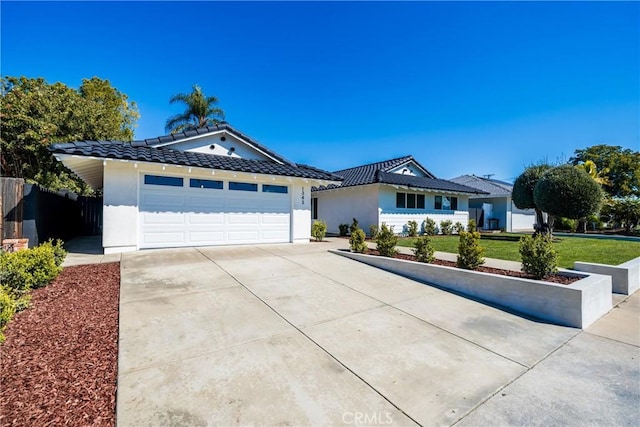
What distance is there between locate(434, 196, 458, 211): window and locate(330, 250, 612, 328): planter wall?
1285cm

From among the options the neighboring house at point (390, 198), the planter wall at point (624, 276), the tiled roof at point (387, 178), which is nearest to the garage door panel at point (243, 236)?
the neighboring house at point (390, 198)

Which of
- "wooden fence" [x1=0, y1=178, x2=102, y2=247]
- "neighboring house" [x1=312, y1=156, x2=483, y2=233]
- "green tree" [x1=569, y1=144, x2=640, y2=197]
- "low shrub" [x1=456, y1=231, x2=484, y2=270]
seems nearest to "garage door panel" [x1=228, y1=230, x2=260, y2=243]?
"wooden fence" [x1=0, y1=178, x2=102, y2=247]

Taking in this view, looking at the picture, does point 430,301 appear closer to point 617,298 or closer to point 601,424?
point 601,424

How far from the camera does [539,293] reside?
14.6 feet

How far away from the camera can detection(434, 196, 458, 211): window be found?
17.6m

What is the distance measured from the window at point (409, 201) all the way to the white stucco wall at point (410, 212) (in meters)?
0.23

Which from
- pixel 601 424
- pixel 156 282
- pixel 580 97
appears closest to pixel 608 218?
pixel 580 97

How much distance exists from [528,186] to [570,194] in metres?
2.42

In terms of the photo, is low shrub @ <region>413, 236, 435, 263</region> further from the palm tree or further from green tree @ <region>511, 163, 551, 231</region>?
the palm tree

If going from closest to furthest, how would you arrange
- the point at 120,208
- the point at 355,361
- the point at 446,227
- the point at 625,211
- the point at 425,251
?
the point at 355,361 → the point at 425,251 → the point at 120,208 → the point at 446,227 → the point at 625,211

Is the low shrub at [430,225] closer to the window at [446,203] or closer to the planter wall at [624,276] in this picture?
the window at [446,203]

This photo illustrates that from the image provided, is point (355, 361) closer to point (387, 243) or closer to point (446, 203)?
point (387, 243)

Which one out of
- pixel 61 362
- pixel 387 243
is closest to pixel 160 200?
pixel 61 362

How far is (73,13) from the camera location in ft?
28.8
